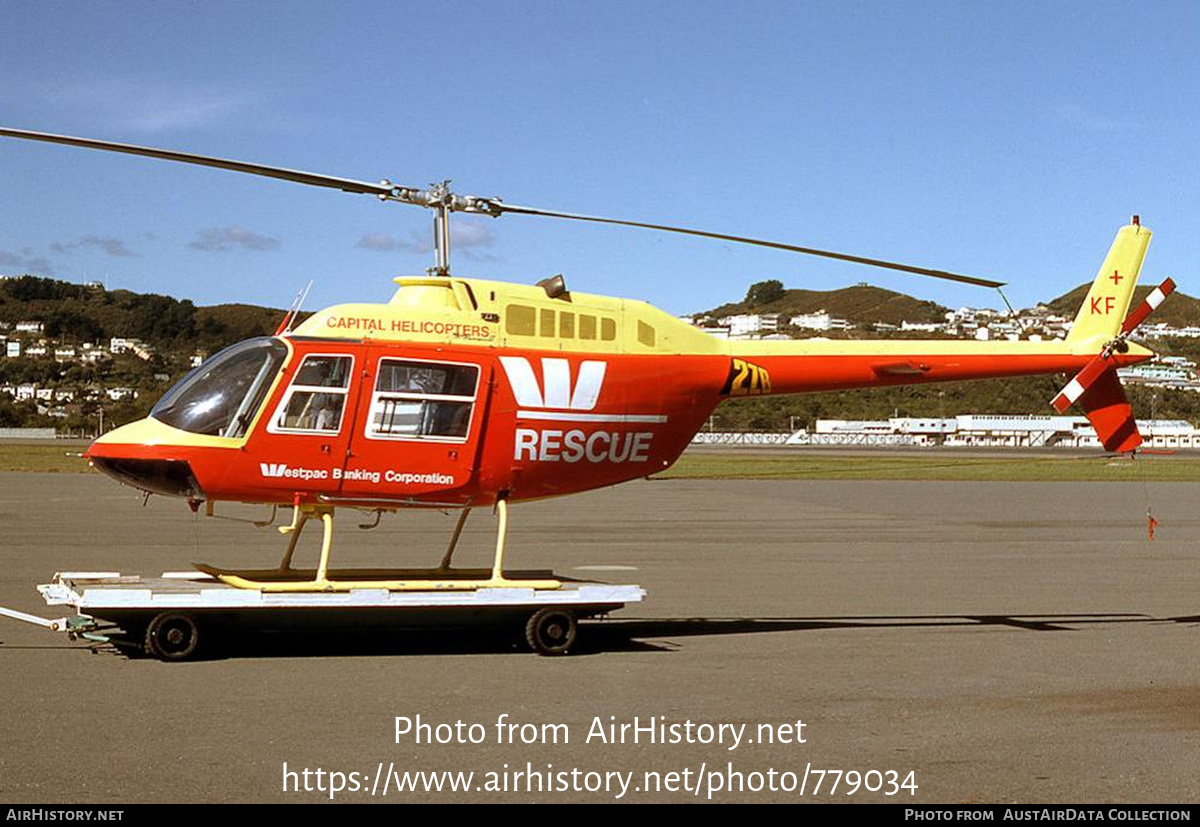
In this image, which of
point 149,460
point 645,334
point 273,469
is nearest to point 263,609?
point 273,469

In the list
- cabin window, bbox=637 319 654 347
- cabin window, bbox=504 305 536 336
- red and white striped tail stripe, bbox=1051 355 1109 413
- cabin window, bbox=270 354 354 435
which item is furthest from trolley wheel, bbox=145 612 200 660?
red and white striped tail stripe, bbox=1051 355 1109 413

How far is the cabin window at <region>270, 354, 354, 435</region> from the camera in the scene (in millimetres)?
12414

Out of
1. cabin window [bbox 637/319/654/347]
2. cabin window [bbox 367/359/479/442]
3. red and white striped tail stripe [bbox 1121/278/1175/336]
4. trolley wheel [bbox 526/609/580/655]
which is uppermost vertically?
red and white striped tail stripe [bbox 1121/278/1175/336]

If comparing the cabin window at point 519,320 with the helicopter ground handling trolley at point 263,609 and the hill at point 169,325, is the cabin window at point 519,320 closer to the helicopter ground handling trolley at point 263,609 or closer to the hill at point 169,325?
the helicopter ground handling trolley at point 263,609

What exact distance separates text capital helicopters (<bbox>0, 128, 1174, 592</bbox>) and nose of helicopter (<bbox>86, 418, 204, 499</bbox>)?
1cm

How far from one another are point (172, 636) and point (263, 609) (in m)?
0.80

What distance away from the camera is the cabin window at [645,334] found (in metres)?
13.9

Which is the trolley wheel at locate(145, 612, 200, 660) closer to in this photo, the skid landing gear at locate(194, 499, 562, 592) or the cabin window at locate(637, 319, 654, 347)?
the skid landing gear at locate(194, 499, 562, 592)

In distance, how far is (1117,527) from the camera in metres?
28.9

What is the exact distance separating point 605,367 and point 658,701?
4.47 m

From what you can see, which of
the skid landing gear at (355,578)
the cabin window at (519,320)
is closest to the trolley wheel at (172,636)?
the skid landing gear at (355,578)
